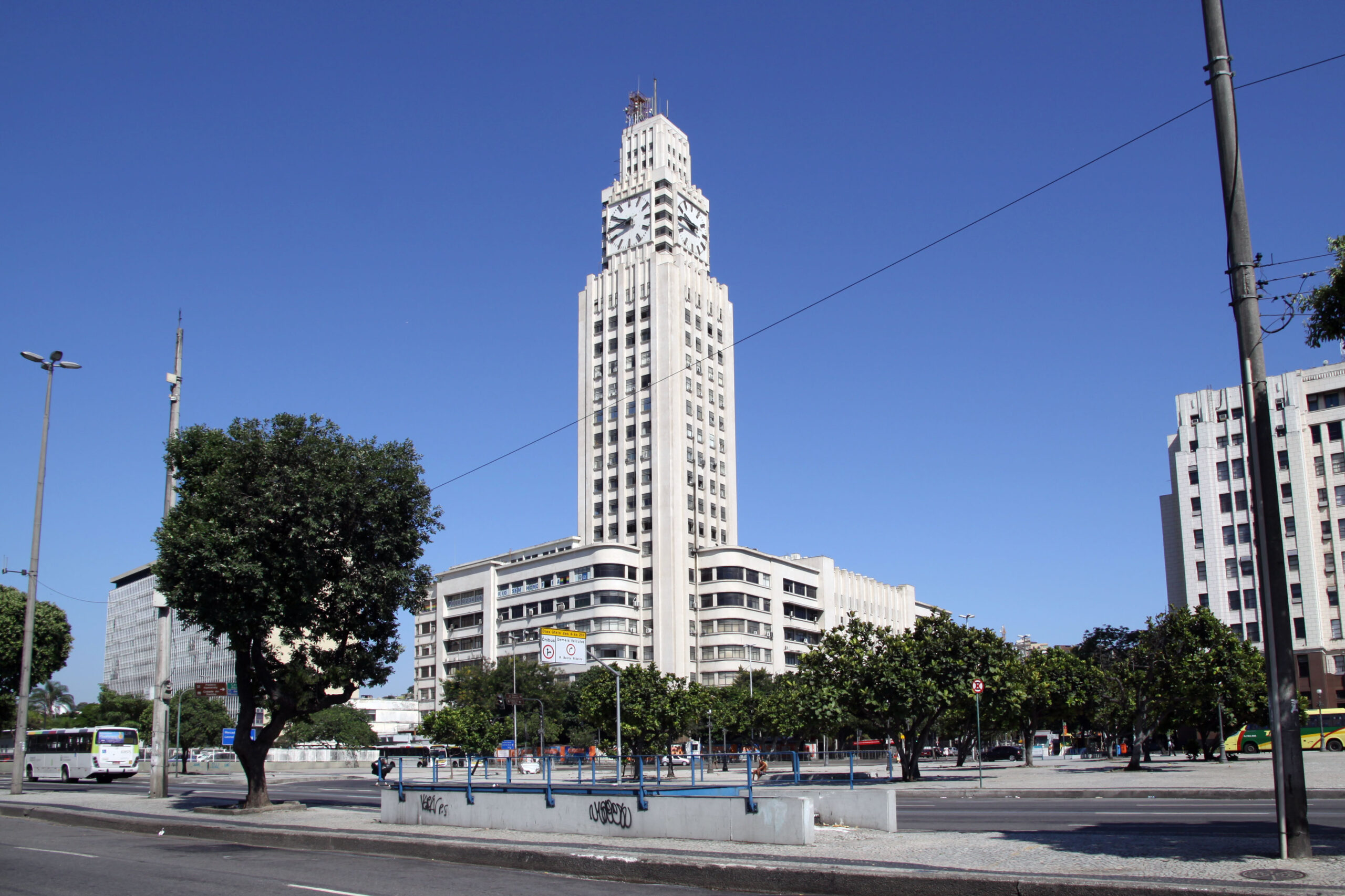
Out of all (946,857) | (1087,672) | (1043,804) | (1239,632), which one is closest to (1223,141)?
(946,857)

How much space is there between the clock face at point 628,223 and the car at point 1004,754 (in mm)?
65658

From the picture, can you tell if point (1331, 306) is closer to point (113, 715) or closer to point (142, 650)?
point (113, 715)

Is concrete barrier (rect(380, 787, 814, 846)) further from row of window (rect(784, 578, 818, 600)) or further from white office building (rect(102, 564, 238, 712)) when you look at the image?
white office building (rect(102, 564, 238, 712))

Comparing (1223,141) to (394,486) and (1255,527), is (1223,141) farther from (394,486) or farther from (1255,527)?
(394,486)

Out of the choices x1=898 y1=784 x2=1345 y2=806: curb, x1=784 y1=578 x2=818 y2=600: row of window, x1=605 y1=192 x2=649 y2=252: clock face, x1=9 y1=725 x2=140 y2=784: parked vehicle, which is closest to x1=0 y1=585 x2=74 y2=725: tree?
x1=9 y1=725 x2=140 y2=784: parked vehicle

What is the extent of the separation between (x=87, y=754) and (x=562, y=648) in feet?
80.7

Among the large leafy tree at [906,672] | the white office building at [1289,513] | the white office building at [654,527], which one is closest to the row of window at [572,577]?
the white office building at [654,527]

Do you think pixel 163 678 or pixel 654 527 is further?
pixel 654 527

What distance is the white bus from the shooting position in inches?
1953

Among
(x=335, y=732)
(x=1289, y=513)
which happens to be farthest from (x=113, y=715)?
(x=1289, y=513)

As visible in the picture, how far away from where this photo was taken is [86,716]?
108 meters

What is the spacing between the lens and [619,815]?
16.2m

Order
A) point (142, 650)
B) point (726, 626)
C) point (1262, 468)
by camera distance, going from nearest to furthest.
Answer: point (1262, 468)
point (726, 626)
point (142, 650)

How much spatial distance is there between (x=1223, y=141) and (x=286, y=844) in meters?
18.0
